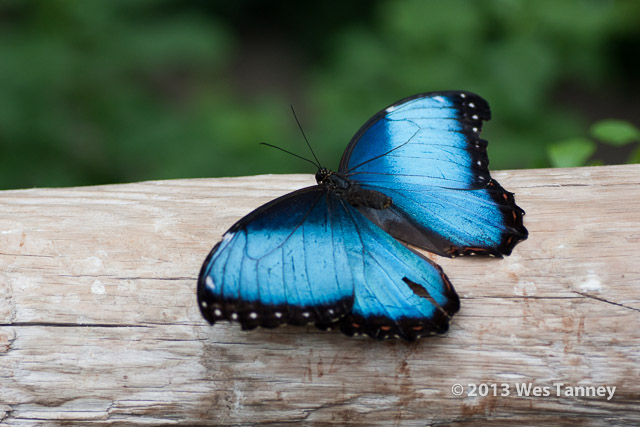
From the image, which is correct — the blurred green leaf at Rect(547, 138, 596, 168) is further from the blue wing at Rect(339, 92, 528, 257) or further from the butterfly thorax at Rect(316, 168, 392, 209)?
the butterfly thorax at Rect(316, 168, 392, 209)

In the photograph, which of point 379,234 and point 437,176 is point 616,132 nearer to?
point 437,176

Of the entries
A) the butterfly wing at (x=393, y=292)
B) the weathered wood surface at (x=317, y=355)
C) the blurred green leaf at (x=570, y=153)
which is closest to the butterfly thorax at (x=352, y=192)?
the butterfly wing at (x=393, y=292)

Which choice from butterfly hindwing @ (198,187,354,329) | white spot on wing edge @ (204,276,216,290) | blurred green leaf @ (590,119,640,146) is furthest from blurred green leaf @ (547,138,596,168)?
white spot on wing edge @ (204,276,216,290)

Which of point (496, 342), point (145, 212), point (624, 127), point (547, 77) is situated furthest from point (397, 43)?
point (496, 342)

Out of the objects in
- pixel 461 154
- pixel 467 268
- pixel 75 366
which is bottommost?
pixel 75 366

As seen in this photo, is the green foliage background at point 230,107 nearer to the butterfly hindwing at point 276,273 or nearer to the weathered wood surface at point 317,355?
the weathered wood surface at point 317,355

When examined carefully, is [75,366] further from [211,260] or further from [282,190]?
[282,190]
